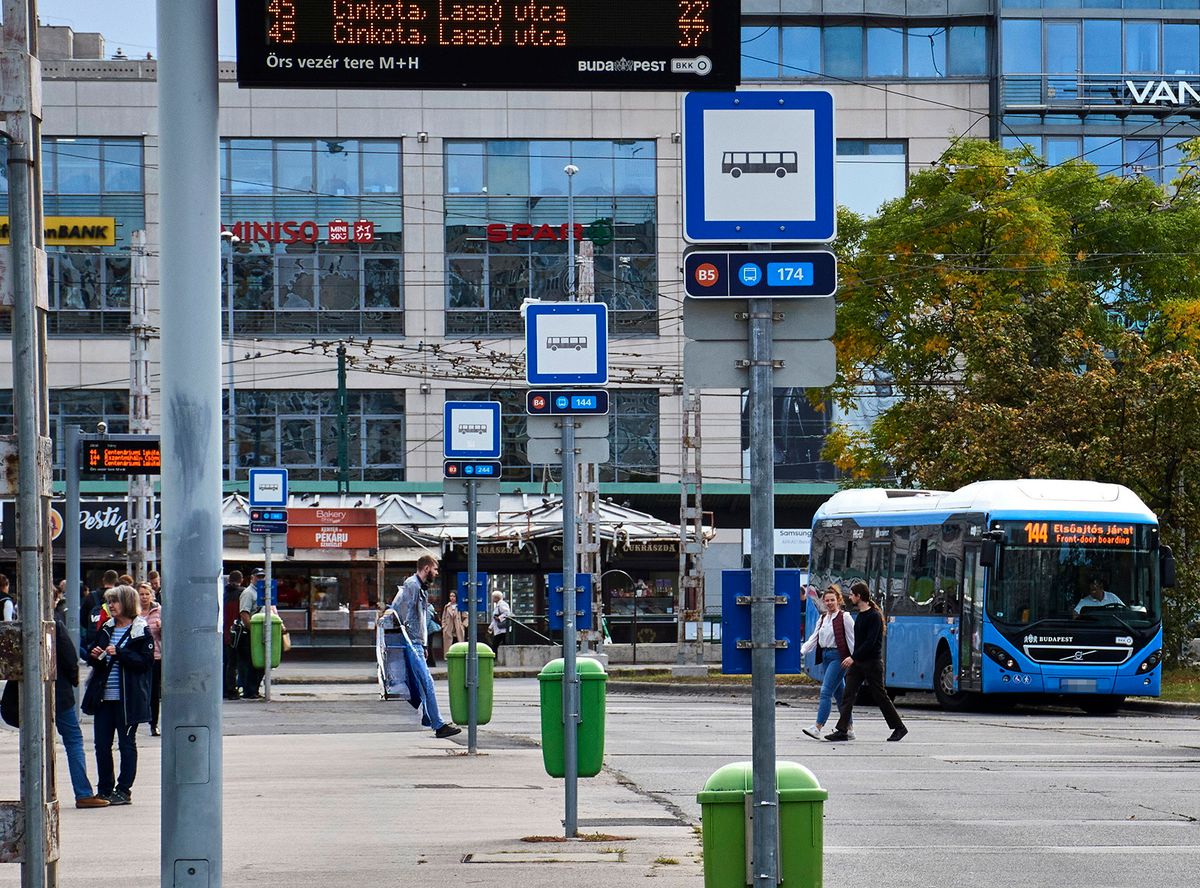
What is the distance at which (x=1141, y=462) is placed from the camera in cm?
3359

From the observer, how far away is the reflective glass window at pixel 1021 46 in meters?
60.2

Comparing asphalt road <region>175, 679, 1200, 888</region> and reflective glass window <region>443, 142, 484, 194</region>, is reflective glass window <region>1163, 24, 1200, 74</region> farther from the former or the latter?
asphalt road <region>175, 679, 1200, 888</region>

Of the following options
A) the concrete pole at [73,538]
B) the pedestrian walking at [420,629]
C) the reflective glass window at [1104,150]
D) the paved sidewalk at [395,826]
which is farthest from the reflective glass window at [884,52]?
the paved sidewalk at [395,826]

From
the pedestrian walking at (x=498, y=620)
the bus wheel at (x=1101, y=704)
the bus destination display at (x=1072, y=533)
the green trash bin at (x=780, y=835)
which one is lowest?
the pedestrian walking at (x=498, y=620)

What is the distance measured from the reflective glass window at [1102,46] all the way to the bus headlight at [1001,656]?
3614 centimetres

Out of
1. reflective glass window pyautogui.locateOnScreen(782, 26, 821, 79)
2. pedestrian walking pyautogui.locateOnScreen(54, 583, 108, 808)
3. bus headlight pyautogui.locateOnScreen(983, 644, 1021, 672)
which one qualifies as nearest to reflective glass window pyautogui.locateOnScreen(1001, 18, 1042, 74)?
reflective glass window pyautogui.locateOnScreen(782, 26, 821, 79)

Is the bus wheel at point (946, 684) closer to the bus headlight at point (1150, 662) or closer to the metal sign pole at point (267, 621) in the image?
the bus headlight at point (1150, 662)

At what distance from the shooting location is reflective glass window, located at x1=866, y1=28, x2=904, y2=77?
61281 millimetres

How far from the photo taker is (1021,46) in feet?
198

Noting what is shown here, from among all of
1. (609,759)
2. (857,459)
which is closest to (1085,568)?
(609,759)

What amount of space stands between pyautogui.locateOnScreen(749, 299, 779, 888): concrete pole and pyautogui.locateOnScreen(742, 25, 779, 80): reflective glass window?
180 feet

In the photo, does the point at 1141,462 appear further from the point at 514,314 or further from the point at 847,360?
the point at 514,314

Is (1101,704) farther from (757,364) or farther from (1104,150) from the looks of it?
(1104,150)

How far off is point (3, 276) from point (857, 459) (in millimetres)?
39665
